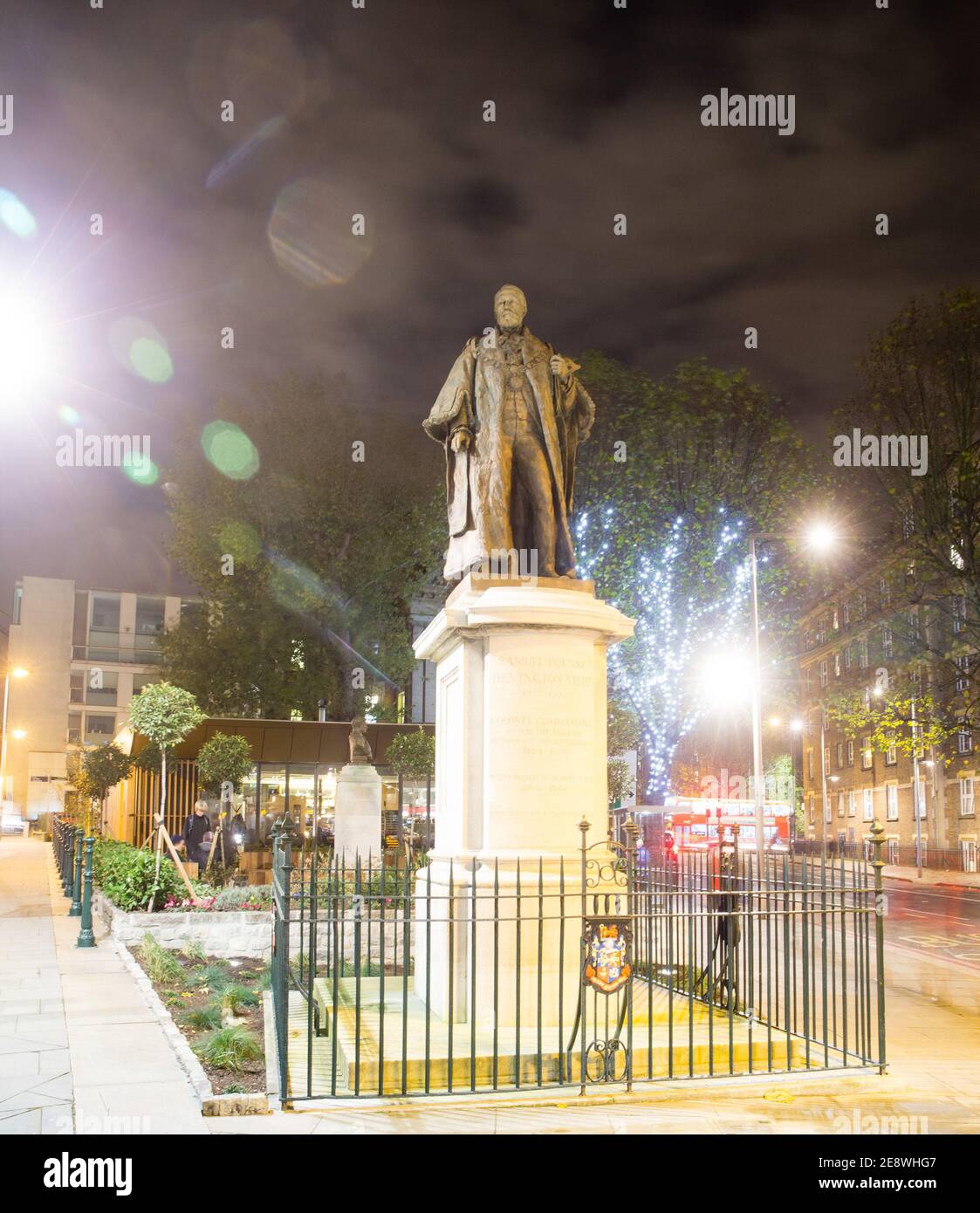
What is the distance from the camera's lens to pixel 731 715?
7431 cm

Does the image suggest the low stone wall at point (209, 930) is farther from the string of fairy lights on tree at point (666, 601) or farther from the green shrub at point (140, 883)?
the string of fairy lights on tree at point (666, 601)

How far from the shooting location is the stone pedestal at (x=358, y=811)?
25.8 meters

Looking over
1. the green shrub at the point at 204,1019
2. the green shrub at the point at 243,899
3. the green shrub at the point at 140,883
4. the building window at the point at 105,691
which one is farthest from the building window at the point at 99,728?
the green shrub at the point at 204,1019

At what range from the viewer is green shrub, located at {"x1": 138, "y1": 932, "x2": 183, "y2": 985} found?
12.9m

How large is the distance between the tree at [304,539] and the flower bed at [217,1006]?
74.6ft

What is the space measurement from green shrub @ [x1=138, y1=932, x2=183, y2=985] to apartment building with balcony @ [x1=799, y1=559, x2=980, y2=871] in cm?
1066

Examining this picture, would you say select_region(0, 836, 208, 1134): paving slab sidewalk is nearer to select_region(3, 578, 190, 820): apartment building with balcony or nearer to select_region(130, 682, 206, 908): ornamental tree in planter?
select_region(130, 682, 206, 908): ornamental tree in planter

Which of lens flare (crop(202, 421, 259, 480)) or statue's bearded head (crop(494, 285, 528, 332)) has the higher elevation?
lens flare (crop(202, 421, 259, 480))

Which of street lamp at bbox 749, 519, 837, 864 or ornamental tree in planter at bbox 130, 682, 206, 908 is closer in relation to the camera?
ornamental tree in planter at bbox 130, 682, 206, 908

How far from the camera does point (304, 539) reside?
3819cm

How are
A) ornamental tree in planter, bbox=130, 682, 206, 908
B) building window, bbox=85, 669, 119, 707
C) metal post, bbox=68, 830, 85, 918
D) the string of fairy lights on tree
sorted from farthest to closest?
building window, bbox=85, 669, 119, 707 → the string of fairy lights on tree → ornamental tree in planter, bbox=130, 682, 206, 908 → metal post, bbox=68, 830, 85, 918

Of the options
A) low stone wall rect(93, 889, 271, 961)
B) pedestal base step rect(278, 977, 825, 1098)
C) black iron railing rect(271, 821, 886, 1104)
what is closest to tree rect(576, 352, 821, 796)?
low stone wall rect(93, 889, 271, 961)

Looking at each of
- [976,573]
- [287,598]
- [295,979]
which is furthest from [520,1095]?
[287,598]

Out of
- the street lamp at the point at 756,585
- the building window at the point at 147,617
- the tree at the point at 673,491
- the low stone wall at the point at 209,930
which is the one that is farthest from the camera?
the building window at the point at 147,617
